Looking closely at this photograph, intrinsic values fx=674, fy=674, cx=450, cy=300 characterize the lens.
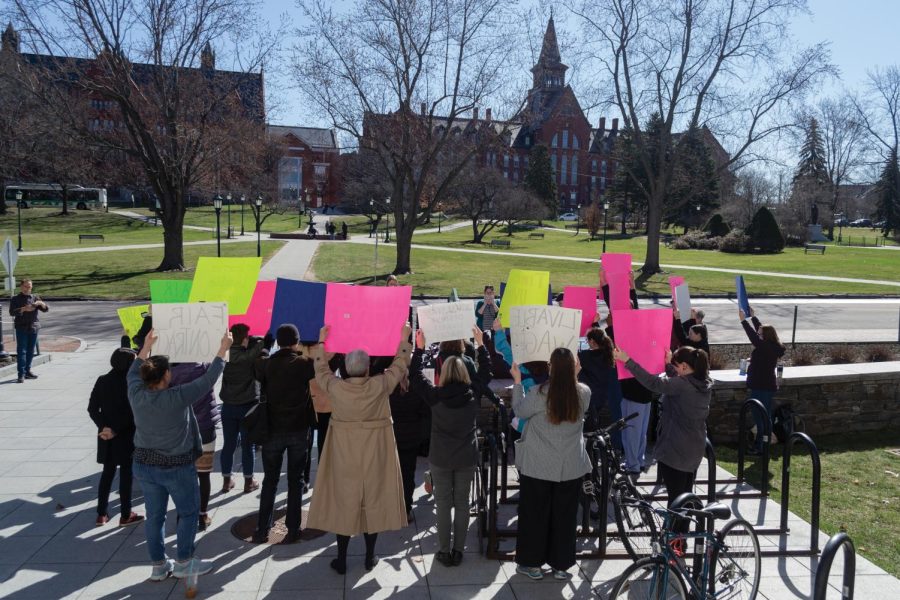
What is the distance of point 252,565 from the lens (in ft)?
18.3

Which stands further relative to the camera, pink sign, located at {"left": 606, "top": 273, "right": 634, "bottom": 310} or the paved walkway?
pink sign, located at {"left": 606, "top": 273, "right": 634, "bottom": 310}

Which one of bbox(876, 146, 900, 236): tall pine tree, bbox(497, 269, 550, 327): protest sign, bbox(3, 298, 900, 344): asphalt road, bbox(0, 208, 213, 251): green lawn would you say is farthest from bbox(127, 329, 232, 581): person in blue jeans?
bbox(876, 146, 900, 236): tall pine tree

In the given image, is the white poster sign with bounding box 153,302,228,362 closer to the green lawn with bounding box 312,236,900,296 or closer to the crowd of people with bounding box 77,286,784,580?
the crowd of people with bounding box 77,286,784,580

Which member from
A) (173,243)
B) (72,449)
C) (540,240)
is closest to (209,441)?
(72,449)

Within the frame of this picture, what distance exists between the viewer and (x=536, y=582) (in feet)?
17.7

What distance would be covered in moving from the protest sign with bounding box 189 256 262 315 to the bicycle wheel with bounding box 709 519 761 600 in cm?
511

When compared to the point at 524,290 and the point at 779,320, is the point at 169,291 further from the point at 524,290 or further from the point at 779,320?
the point at 779,320

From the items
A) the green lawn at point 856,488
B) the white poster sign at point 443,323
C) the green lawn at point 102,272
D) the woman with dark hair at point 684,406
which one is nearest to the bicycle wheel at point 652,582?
the woman with dark hair at point 684,406

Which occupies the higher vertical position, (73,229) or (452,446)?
(73,229)

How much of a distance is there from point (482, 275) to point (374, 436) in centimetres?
2949

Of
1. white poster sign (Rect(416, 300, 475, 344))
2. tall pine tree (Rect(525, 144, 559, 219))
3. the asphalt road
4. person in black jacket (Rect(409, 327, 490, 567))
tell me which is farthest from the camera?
tall pine tree (Rect(525, 144, 559, 219))

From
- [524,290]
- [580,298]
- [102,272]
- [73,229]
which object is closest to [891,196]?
[102,272]

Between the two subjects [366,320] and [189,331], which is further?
[366,320]

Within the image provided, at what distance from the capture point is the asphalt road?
18247 mm
